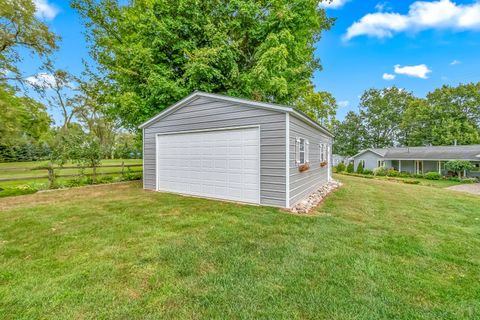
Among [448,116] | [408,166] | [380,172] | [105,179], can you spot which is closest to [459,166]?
[408,166]

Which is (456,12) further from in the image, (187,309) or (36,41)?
(36,41)

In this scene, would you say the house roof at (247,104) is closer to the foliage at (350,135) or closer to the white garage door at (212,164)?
the white garage door at (212,164)

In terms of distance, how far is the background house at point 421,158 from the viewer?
19.3m

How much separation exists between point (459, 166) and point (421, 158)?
3.38 metres

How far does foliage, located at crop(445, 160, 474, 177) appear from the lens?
59.1ft

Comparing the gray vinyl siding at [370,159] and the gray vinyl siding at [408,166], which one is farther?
the gray vinyl siding at [370,159]

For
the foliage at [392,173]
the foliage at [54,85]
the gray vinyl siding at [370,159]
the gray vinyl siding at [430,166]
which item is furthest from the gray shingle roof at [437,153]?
the foliage at [54,85]

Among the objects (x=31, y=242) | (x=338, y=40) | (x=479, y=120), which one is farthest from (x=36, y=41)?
(x=479, y=120)

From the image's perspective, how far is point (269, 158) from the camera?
5730 mm

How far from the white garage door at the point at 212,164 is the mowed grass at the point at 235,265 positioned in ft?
4.03

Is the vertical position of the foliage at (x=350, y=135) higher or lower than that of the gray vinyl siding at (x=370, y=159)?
higher

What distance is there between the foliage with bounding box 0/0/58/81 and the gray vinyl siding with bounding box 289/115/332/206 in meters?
14.8

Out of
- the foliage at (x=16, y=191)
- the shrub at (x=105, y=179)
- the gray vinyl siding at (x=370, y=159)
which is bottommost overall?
the foliage at (x=16, y=191)

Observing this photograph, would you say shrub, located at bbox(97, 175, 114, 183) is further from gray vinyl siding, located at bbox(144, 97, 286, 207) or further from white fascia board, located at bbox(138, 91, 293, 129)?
gray vinyl siding, located at bbox(144, 97, 286, 207)
